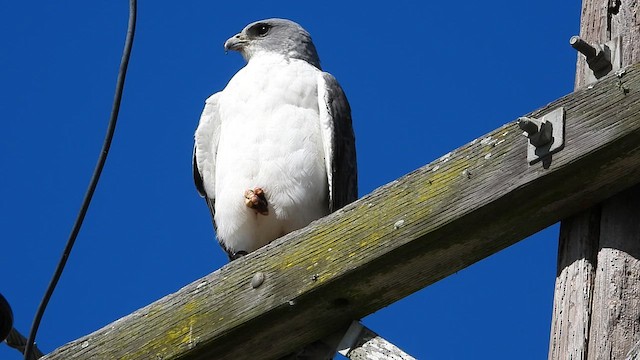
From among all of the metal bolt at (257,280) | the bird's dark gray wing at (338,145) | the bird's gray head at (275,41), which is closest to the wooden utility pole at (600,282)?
the metal bolt at (257,280)

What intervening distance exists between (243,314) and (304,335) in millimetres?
217

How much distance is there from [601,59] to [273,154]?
8.92 ft

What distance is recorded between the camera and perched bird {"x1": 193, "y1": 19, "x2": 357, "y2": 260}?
19.3 ft

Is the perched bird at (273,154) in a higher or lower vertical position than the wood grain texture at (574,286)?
higher

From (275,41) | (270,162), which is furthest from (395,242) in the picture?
(275,41)

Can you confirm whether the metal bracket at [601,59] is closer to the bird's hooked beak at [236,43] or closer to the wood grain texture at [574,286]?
the wood grain texture at [574,286]

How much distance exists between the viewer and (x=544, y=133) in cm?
313

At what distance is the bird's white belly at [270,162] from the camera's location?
588 centimetres

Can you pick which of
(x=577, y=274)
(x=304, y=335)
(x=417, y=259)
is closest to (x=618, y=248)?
(x=577, y=274)

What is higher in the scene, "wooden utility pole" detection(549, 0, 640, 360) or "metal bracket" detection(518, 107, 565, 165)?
"metal bracket" detection(518, 107, 565, 165)

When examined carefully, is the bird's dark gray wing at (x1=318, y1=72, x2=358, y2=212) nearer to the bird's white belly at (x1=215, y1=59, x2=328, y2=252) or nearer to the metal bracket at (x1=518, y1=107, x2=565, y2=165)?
the bird's white belly at (x1=215, y1=59, x2=328, y2=252)

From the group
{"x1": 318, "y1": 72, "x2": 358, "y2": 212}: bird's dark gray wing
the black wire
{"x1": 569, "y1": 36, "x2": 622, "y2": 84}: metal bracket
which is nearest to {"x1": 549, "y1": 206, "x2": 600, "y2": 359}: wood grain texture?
{"x1": 569, "y1": 36, "x2": 622, "y2": 84}: metal bracket

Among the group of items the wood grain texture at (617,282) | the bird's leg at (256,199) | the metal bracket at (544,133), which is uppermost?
the bird's leg at (256,199)

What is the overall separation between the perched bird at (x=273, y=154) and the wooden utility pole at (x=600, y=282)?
268cm
